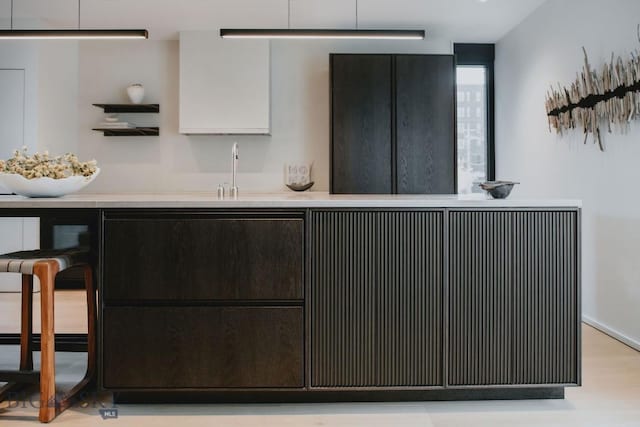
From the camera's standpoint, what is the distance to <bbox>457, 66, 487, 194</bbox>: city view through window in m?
5.65

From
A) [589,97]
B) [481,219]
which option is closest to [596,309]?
[589,97]

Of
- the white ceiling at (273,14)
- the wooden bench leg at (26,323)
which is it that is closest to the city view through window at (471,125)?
the white ceiling at (273,14)

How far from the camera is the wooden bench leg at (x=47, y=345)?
2.10m

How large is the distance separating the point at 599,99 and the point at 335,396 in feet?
8.79

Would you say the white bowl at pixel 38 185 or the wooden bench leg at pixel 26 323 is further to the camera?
the wooden bench leg at pixel 26 323

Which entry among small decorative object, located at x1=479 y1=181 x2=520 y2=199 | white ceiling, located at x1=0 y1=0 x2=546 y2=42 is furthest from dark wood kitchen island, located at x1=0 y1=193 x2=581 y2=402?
white ceiling, located at x1=0 y1=0 x2=546 y2=42

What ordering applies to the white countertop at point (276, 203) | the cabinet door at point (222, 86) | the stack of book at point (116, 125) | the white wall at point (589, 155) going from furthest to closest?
1. the stack of book at point (116, 125)
2. the cabinet door at point (222, 86)
3. the white wall at point (589, 155)
4. the white countertop at point (276, 203)

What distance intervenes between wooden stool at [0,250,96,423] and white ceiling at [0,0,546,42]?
2932mm

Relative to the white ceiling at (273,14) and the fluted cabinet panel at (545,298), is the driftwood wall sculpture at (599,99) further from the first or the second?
the fluted cabinet panel at (545,298)

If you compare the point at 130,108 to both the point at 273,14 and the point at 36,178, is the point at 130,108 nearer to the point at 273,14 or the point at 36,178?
the point at 273,14

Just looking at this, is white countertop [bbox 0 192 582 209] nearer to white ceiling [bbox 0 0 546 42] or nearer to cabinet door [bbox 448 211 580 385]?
cabinet door [bbox 448 211 580 385]

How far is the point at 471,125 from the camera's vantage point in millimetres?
5676

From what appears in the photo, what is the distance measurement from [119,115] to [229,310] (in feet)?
12.8

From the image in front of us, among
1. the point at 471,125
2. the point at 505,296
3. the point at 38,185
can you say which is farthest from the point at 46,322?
the point at 471,125
